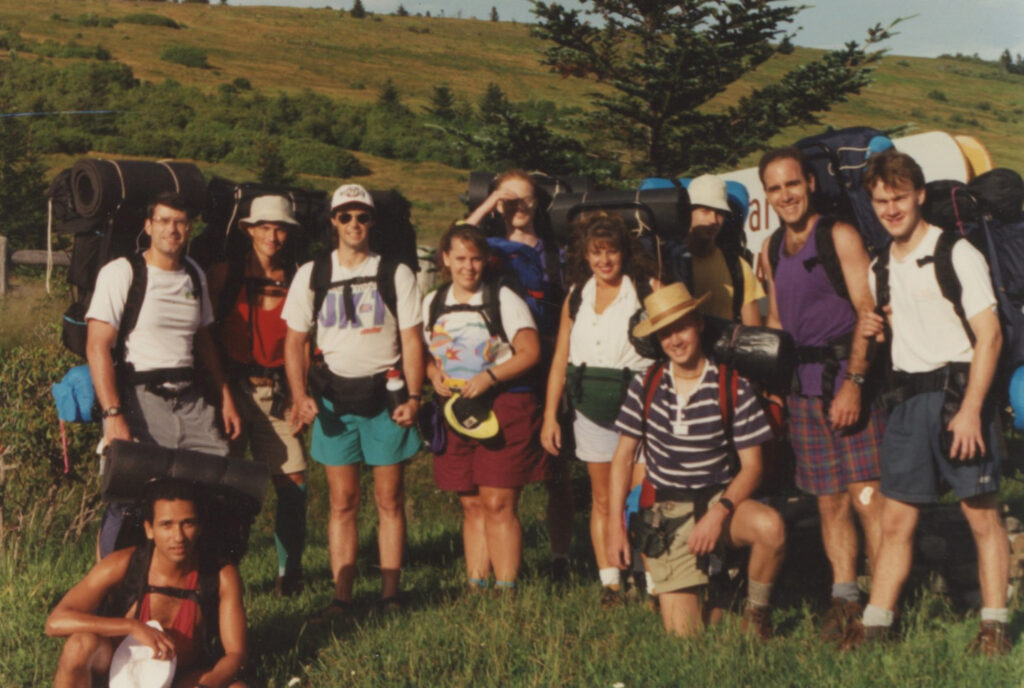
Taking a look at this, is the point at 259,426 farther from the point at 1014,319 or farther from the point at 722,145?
the point at 722,145

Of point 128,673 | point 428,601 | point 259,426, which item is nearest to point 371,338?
point 259,426

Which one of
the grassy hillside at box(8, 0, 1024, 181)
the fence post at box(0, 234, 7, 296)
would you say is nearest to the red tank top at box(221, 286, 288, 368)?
the fence post at box(0, 234, 7, 296)

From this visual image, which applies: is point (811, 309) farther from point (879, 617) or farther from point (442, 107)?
point (442, 107)

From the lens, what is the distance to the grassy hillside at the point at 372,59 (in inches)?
1292

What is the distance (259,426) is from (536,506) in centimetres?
397

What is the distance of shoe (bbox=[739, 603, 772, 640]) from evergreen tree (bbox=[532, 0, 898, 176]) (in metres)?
7.51

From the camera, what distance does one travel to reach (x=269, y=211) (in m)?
5.77

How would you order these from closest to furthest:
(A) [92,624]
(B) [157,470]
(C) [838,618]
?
(A) [92,624] < (B) [157,470] < (C) [838,618]

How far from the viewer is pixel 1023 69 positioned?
455 cm

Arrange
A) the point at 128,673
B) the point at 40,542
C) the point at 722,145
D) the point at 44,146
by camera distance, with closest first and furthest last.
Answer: the point at 128,673 < the point at 40,542 < the point at 722,145 < the point at 44,146

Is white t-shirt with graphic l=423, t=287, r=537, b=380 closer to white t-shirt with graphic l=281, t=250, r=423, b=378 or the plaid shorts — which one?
white t-shirt with graphic l=281, t=250, r=423, b=378

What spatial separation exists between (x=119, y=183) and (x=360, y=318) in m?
1.40

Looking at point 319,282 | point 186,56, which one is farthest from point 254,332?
point 186,56

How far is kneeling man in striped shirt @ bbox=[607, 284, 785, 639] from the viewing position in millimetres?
4680
